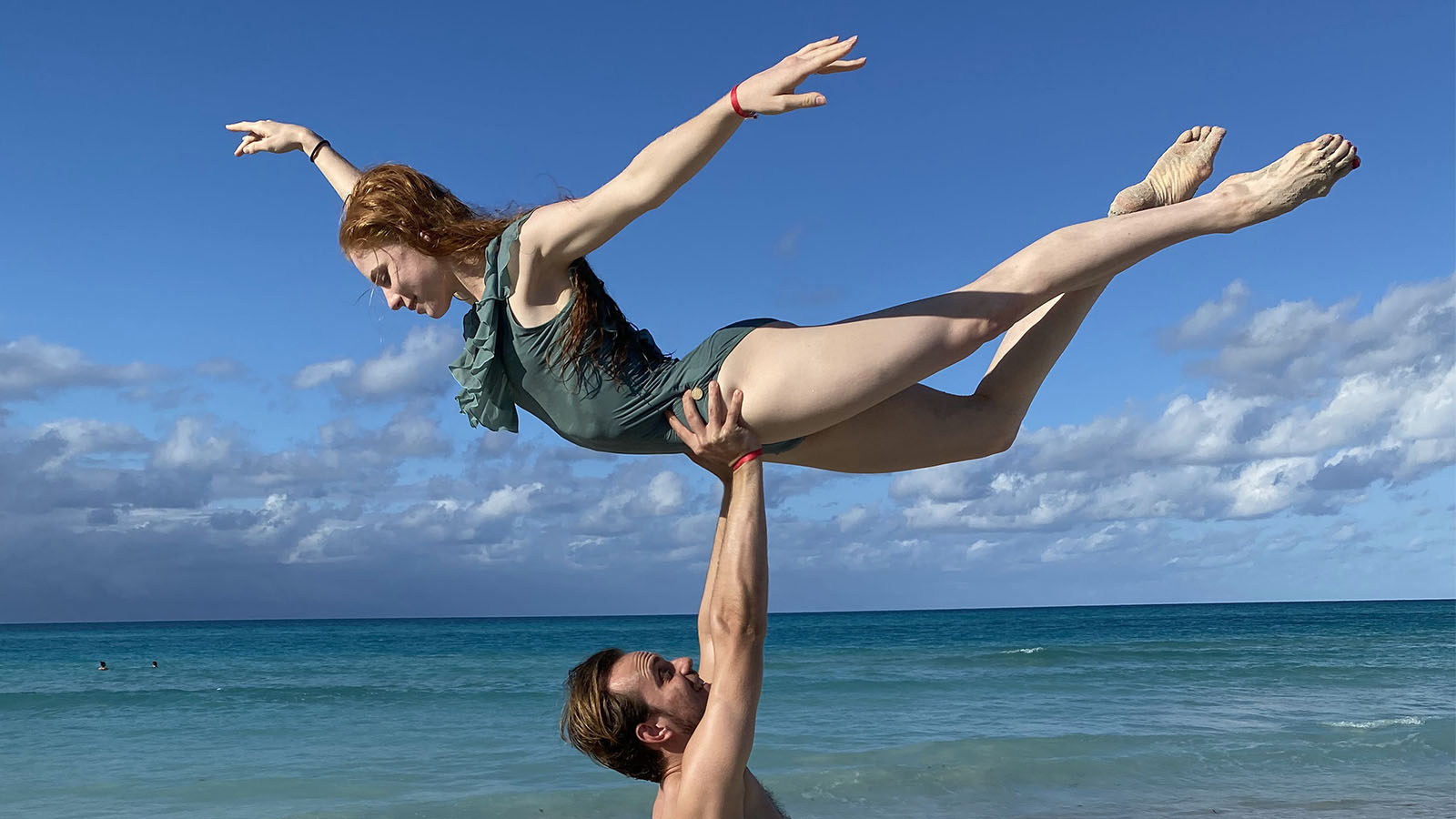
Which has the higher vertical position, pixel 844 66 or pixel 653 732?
pixel 844 66

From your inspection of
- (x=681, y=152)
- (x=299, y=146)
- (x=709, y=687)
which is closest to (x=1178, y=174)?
(x=681, y=152)

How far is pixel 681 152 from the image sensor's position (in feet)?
7.66

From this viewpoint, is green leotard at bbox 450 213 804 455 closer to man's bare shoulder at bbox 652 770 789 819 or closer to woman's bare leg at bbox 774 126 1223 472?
woman's bare leg at bbox 774 126 1223 472

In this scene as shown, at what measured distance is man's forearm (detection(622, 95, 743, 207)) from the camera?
232 centimetres

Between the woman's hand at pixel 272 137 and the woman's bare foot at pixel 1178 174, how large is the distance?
7.29 ft

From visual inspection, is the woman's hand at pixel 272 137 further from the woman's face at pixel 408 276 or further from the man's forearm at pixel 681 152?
the man's forearm at pixel 681 152

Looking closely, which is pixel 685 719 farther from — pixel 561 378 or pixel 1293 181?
pixel 1293 181

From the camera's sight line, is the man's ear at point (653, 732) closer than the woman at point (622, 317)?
No

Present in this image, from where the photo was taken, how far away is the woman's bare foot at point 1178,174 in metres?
3.17

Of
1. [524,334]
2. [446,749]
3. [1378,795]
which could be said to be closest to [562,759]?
[446,749]

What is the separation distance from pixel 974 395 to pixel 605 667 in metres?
1.26

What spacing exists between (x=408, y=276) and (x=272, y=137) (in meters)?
0.95

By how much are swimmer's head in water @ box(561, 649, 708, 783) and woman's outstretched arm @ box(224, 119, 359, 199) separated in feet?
4.74

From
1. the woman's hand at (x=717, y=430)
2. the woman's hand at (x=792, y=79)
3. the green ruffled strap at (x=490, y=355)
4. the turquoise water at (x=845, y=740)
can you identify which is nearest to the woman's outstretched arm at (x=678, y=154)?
the woman's hand at (x=792, y=79)
